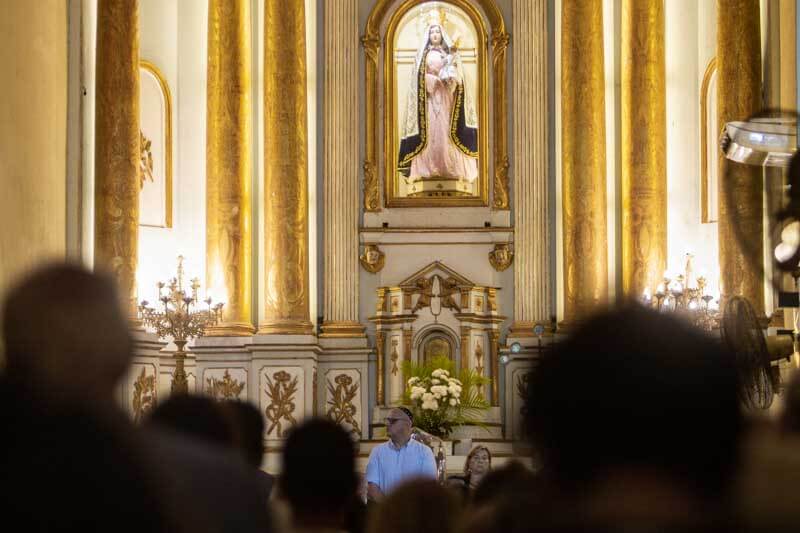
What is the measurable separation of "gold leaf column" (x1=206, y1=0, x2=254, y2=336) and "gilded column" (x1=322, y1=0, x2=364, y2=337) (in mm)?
1580

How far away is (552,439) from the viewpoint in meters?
2.10

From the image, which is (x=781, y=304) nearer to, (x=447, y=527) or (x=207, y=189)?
(x=447, y=527)

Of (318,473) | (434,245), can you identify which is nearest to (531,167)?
(434,245)

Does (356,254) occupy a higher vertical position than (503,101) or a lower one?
lower

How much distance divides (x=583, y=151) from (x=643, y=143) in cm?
85

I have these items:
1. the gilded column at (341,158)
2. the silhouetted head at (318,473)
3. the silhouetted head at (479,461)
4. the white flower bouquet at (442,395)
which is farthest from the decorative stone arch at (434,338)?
the silhouetted head at (318,473)

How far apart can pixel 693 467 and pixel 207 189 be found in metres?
18.5

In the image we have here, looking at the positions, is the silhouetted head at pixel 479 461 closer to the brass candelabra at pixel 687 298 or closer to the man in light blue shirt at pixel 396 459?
the man in light blue shirt at pixel 396 459

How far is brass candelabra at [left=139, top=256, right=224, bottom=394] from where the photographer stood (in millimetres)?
18125

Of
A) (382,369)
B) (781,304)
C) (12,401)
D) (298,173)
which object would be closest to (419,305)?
(382,369)

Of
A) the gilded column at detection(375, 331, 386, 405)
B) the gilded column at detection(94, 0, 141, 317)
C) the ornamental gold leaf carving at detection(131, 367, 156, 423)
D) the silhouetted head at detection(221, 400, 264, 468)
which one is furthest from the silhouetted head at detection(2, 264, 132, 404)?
A: the gilded column at detection(375, 331, 386, 405)

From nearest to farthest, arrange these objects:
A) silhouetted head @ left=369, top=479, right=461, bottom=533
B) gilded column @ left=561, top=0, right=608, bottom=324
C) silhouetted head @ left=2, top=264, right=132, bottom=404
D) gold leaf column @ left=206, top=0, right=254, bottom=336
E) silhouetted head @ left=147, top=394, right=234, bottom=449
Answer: silhouetted head @ left=2, top=264, right=132, bottom=404
silhouetted head @ left=147, top=394, right=234, bottom=449
silhouetted head @ left=369, top=479, right=461, bottom=533
gold leaf column @ left=206, top=0, right=254, bottom=336
gilded column @ left=561, top=0, right=608, bottom=324

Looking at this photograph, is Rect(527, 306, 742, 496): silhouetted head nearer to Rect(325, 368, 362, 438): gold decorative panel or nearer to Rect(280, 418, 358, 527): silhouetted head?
Rect(280, 418, 358, 527): silhouetted head

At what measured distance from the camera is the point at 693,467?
2.04 metres
